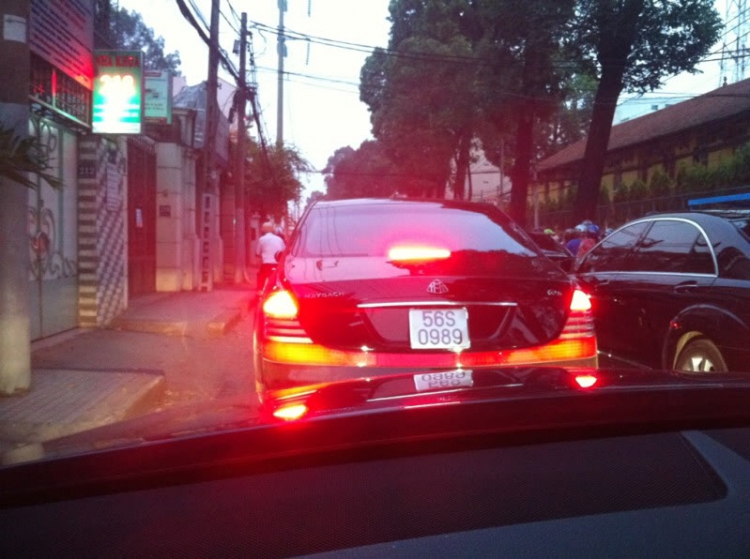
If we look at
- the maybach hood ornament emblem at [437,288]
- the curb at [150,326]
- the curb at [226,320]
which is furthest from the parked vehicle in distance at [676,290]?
the curb at [150,326]

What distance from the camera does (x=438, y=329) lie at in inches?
143

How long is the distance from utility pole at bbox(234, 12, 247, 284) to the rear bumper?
1660 cm

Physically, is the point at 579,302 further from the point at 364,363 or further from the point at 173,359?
the point at 173,359

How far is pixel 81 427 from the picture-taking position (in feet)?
17.7

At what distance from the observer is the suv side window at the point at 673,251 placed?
Answer: 541cm

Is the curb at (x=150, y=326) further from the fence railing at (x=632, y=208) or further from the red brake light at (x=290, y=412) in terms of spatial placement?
the fence railing at (x=632, y=208)

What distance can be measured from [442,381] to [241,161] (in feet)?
63.2

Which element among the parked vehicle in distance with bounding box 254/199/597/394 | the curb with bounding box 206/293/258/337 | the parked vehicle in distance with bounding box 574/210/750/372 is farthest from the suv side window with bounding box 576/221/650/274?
the curb with bounding box 206/293/258/337

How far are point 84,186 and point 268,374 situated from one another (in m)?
7.33

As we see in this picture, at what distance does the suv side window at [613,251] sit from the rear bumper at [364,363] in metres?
3.15

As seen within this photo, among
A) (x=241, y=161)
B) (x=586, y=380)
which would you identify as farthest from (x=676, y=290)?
(x=241, y=161)

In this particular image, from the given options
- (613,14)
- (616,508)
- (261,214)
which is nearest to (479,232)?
(616,508)

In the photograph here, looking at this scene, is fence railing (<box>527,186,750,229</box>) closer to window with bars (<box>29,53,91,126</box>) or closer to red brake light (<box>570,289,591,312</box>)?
window with bars (<box>29,53,91,126</box>)

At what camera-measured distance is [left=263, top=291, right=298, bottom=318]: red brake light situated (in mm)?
3748
